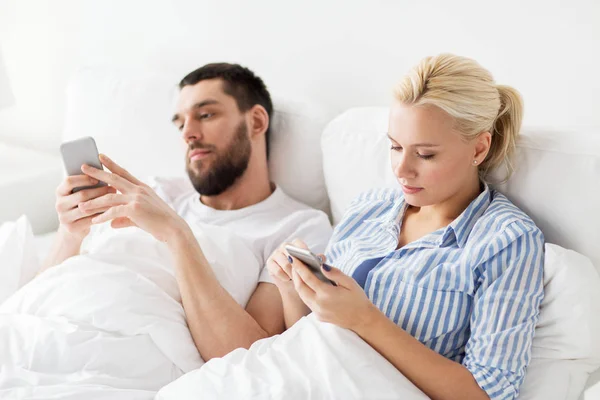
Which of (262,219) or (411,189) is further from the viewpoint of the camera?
(262,219)

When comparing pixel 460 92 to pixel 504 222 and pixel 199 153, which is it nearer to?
pixel 504 222

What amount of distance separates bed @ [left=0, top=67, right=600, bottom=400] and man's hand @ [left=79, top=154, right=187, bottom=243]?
368 mm

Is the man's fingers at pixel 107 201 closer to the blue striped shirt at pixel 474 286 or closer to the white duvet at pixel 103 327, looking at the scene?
the white duvet at pixel 103 327

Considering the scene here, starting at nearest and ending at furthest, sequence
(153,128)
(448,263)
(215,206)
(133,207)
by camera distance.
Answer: (448,263) < (133,207) < (215,206) < (153,128)

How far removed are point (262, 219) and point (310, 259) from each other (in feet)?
2.16

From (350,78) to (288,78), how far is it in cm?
24

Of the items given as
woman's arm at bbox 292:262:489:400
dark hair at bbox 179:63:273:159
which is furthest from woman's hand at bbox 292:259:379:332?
dark hair at bbox 179:63:273:159

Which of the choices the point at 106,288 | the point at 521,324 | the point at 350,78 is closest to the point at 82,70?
the point at 350,78

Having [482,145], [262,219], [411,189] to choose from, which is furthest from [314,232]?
[482,145]

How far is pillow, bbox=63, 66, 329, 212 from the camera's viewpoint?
6.02ft

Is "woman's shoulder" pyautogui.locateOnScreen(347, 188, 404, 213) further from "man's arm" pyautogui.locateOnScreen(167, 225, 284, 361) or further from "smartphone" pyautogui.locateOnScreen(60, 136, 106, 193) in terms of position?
"smartphone" pyautogui.locateOnScreen(60, 136, 106, 193)

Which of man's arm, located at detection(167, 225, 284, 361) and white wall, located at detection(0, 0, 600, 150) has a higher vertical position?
white wall, located at detection(0, 0, 600, 150)

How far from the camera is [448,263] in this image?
4.02ft

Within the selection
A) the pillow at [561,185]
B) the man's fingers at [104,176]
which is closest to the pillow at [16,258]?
the man's fingers at [104,176]
